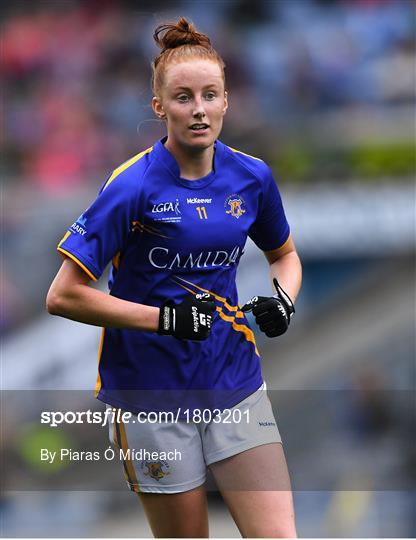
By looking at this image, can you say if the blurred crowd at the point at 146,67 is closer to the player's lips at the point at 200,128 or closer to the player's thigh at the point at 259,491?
the player's lips at the point at 200,128

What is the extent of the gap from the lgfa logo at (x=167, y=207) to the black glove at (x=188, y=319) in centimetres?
26

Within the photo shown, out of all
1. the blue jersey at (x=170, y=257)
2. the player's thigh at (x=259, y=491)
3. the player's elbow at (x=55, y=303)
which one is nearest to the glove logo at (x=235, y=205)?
the blue jersey at (x=170, y=257)

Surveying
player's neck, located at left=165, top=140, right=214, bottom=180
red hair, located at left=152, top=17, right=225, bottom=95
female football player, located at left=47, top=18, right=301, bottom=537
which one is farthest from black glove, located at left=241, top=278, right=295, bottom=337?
red hair, located at left=152, top=17, right=225, bottom=95

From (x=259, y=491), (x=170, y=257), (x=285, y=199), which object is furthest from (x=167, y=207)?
(x=285, y=199)

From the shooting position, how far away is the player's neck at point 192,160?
3455 mm

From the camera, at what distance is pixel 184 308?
10.9ft

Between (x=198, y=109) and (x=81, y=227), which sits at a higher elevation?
(x=198, y=109)

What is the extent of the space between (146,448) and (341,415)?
680 centimetres

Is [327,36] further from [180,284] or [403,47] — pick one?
[180,284]

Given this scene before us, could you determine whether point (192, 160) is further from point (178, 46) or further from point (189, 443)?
point (189, 443)

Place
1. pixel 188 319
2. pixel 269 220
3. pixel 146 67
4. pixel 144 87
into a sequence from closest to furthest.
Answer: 1. pixel 188 319
2. pixel 269 220
3. pixel 144 87
4. pixel 146 67

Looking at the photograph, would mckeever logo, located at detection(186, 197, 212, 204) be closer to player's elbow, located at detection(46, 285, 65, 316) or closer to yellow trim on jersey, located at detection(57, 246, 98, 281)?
yellow trim on jersey, located at detection(57, 246, 98, 281)

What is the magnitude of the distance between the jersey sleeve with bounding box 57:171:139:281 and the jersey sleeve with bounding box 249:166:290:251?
46cm

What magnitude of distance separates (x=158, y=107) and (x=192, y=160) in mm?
197
